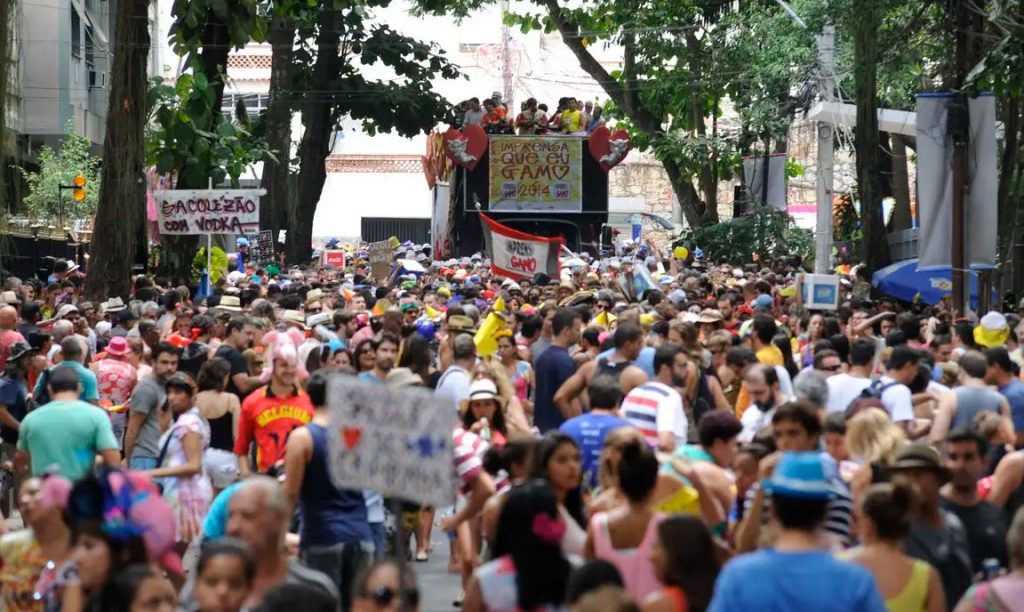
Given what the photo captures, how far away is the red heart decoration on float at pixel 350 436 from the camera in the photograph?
6.73 metres

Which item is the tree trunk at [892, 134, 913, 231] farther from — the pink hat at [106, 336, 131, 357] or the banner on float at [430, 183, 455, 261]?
the pink hat at [106, 336, 131, 357]

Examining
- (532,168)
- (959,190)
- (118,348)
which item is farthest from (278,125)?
(118,348)

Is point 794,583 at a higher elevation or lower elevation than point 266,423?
higher

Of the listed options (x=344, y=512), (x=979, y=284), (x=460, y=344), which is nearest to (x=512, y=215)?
(x=979, y=284)

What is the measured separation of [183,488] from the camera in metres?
10.7

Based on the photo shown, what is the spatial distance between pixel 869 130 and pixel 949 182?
6978 mm

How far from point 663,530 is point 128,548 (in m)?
Result: 1.80

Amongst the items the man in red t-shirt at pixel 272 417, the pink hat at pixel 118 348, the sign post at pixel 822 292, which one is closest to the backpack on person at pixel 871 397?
the man in red t-shirt at pixel 272 417

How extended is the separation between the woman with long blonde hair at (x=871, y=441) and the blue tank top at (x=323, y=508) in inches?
88.8

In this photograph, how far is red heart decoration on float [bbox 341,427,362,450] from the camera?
22.1ft

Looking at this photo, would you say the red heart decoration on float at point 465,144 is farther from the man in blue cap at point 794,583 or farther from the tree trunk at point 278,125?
the man in blue cap at point 794,583

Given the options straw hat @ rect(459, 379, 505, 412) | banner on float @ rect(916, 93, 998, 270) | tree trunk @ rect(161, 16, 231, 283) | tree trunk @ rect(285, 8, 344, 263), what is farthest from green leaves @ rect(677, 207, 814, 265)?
straw hat @ rect(459, 379, 505, 412)

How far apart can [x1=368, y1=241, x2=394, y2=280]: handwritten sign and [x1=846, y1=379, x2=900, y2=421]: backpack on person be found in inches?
898

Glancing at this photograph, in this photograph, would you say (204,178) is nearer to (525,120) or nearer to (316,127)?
(316,127)
